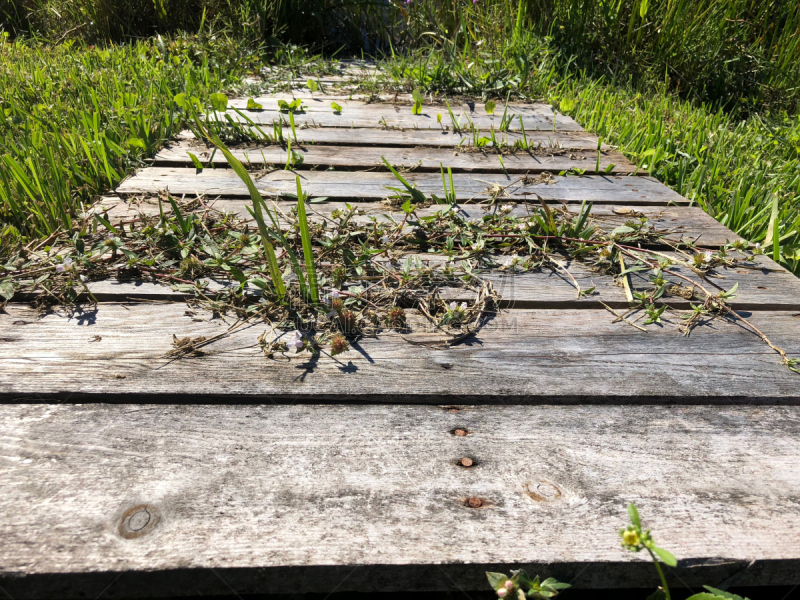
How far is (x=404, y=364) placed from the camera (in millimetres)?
1300

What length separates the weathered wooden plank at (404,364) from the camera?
3.92 feet

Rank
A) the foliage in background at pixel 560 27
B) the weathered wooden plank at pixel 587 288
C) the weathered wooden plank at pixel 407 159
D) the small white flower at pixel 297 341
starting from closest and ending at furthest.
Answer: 1. the small white flower at pixel 297 341
2. the weathered wooden plank at pixel 587 288
3. the weathered wooden plank at pixel 407 159
4. the foliage in background at pixel 560 27

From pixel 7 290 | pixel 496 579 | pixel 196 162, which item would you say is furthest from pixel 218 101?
pixel 496 579

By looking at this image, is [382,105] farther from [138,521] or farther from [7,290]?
[138,521]

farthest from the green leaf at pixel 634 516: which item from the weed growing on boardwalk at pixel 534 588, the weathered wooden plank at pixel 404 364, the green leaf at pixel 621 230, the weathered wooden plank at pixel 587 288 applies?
the green leaf at pixel 621 230

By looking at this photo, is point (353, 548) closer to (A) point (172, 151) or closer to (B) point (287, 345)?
(B) point (287, 345)

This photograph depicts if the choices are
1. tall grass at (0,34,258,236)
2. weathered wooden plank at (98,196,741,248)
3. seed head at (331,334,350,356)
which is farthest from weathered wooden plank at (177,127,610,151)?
seed head at (331,334,350,356)

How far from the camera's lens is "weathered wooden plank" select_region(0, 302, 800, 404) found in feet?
3.92

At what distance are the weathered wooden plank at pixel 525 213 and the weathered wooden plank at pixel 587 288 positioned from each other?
0.23m

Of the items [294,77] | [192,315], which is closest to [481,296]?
[192,315]

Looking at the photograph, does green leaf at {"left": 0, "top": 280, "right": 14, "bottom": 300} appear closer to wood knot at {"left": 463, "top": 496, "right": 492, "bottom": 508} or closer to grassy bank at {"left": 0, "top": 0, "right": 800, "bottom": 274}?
grassy bank at {"left": 0, "top": 0, "right": 800, "bottom": 274}

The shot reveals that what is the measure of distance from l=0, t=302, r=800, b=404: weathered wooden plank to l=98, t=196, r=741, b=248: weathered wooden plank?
58cm

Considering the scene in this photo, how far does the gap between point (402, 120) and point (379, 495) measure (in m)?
2.64

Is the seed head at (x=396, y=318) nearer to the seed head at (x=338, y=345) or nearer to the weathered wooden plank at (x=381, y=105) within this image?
the seed head at (x=338, y=345)
